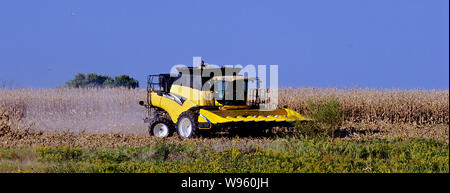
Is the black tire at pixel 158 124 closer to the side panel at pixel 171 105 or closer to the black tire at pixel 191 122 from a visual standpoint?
the side panel at pixel 171 105

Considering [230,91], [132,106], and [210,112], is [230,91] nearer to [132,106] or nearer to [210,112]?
[210,112]

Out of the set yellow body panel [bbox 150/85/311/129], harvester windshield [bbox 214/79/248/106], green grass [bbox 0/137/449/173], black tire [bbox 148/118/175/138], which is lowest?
green grass [bbox 0/137/449/173]

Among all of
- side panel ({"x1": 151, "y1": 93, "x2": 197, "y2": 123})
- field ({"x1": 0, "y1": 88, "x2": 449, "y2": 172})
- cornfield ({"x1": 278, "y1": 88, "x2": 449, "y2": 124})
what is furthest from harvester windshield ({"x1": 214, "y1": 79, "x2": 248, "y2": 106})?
cornfield ({"x1": 278, "y1": 88, "x2": 449, "y2": 124})

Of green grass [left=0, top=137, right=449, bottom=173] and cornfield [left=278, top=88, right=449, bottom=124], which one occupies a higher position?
cornfield [left=278, top=88, right=449, bottom=124]

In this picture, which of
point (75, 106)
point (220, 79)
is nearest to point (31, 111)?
point (75, 106)

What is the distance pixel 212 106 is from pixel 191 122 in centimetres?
73

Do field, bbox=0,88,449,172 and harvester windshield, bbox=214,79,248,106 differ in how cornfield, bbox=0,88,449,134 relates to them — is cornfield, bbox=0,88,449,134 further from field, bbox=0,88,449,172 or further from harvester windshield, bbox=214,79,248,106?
harvester windshield, bbox=214,79,248,106

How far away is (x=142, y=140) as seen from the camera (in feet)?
48.6

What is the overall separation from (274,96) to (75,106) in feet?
30.9

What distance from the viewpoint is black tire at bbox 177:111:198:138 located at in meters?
14.5

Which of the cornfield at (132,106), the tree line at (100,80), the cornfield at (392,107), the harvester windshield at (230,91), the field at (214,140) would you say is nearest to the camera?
the field at (214,140)

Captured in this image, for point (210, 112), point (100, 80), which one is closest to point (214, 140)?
point (210, 112)

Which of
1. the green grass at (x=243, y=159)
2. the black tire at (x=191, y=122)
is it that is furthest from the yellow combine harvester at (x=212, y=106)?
the green grass at (x=243, y=159)

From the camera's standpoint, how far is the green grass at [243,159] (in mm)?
9078
